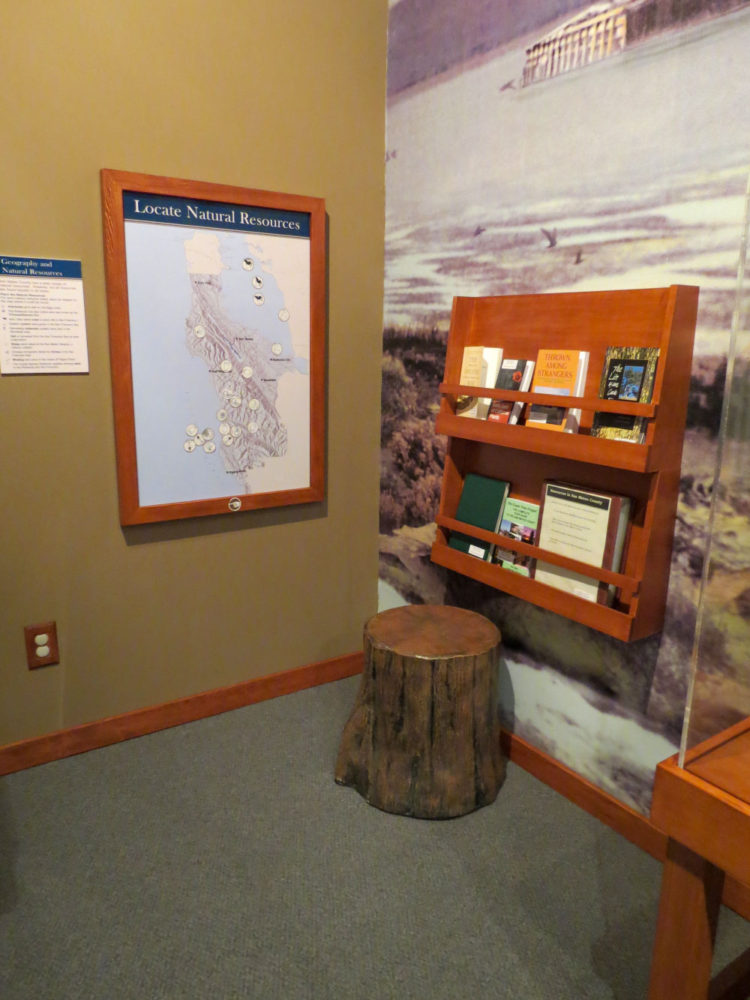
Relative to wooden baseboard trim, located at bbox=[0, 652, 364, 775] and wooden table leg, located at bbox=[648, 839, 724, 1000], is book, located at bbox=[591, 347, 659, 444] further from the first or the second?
wooden baseboard trim, located at bbox=[0, 652, 364, 775]

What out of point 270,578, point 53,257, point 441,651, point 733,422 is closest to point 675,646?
point 441,651

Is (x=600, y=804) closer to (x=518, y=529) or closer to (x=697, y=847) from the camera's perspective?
(x=518, y=529)

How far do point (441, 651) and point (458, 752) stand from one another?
28cm

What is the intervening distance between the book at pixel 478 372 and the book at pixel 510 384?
0.02m

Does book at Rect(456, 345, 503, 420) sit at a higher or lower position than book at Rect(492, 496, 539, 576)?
higher

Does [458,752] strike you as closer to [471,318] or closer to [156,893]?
[156,893]

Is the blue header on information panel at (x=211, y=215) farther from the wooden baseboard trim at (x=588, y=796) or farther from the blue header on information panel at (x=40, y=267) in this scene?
the wooden baseboard trim at (x=588, y=796)

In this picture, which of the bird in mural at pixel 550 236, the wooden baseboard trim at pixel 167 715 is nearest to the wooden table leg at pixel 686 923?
the bird in mural at pixel 550 236

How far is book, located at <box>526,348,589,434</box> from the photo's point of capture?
5.95 ft

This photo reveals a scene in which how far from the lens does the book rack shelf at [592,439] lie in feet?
5.41

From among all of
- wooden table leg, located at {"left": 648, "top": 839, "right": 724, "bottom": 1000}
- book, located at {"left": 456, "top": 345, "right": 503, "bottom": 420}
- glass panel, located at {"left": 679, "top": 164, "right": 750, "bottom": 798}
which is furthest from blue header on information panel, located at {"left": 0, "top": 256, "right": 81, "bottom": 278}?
wooden table leg, located at {"left": 648, "top": 839, "right": 724, "bottom": 1000}

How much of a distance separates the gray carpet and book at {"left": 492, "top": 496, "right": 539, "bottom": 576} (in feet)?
2.24

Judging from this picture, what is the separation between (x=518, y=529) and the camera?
204 cm

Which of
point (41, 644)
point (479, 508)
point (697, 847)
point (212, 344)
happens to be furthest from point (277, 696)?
point (697, 847)
